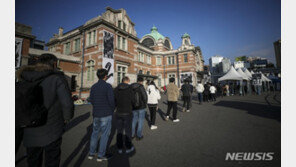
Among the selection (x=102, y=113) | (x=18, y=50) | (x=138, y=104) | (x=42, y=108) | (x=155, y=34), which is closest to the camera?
(x=42, y=108)

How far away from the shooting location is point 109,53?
46.4 feet

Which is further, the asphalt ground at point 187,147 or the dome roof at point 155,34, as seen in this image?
the dome roof at point 155,34

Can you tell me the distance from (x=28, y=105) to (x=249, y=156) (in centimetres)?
405

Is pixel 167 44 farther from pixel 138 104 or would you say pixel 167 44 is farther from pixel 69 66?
pixel 138 104

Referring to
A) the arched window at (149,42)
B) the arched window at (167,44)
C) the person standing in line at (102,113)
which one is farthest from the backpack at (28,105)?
the arched window at (167,44)

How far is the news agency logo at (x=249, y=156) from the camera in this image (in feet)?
8.09

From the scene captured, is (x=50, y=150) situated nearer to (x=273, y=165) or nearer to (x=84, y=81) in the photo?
(x=273, y=165)

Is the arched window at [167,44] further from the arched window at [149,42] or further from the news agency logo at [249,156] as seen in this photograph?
the news agency logo at [249,156]

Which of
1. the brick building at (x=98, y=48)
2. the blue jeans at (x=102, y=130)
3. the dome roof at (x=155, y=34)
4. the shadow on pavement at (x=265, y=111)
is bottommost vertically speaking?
the shadow on pavement at (x=265, y=111)

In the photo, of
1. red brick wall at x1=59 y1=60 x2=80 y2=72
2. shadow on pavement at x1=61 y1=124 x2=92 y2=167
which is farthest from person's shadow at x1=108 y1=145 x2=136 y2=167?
red brick wall at x1=59 y1=60 x2=80 y2=72

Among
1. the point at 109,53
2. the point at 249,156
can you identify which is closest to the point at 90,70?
the point at 109,53

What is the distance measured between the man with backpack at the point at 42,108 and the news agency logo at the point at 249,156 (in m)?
→ 3.23

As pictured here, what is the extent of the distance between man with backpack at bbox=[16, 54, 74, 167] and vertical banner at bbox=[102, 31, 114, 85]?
39.5ft

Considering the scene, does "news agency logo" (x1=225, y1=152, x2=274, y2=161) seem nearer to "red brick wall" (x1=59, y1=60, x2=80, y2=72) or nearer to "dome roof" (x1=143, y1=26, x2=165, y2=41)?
"red brick wall" (x1=59, y1=60, x2=80, y2=72)
